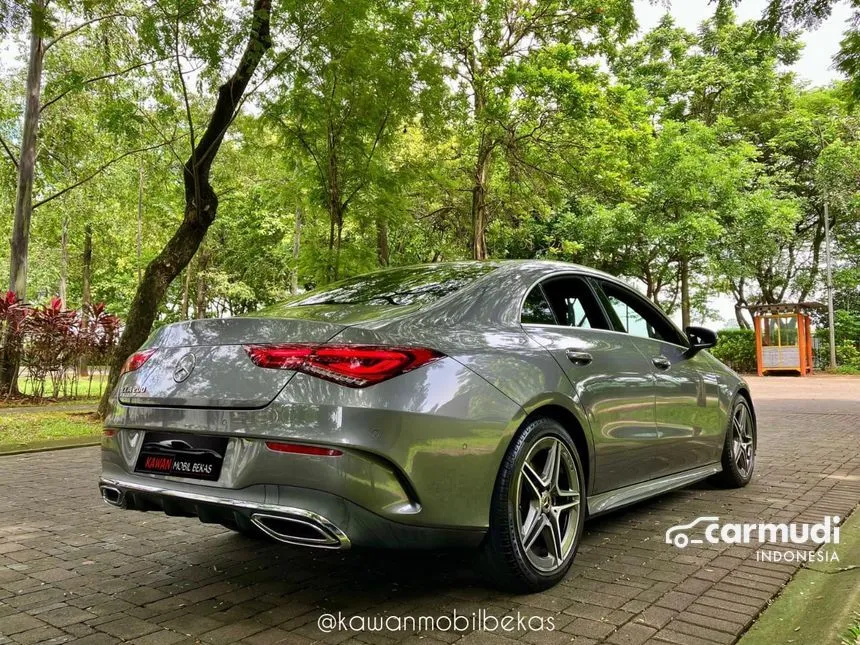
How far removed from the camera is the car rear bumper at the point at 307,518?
2.57m

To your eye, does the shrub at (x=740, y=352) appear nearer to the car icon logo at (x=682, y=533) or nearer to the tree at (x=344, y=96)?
the tree at (x=344, y=96)

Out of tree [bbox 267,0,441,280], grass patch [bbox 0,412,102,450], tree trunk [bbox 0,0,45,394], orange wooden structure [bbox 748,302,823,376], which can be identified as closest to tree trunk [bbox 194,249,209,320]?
tree trunk [bbox 0,0,45,394]

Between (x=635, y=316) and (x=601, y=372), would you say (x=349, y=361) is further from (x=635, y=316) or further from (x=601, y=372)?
(x=635, y=316)

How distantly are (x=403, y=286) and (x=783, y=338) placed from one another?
2645cm

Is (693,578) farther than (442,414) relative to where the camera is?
Yes

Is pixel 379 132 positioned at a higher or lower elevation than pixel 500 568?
higher

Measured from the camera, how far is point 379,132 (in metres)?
10.2

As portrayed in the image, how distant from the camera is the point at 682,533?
4.10 metres

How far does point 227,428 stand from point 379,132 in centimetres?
805

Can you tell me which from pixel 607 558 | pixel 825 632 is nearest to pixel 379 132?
pixel 607 558

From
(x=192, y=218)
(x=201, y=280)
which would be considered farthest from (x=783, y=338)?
(x=201, y=280)

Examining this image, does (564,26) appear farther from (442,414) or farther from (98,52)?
(442,414)

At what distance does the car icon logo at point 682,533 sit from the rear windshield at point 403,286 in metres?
1.84

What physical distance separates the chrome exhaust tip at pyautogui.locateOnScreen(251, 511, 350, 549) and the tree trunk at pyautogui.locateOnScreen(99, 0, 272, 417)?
7735mm
